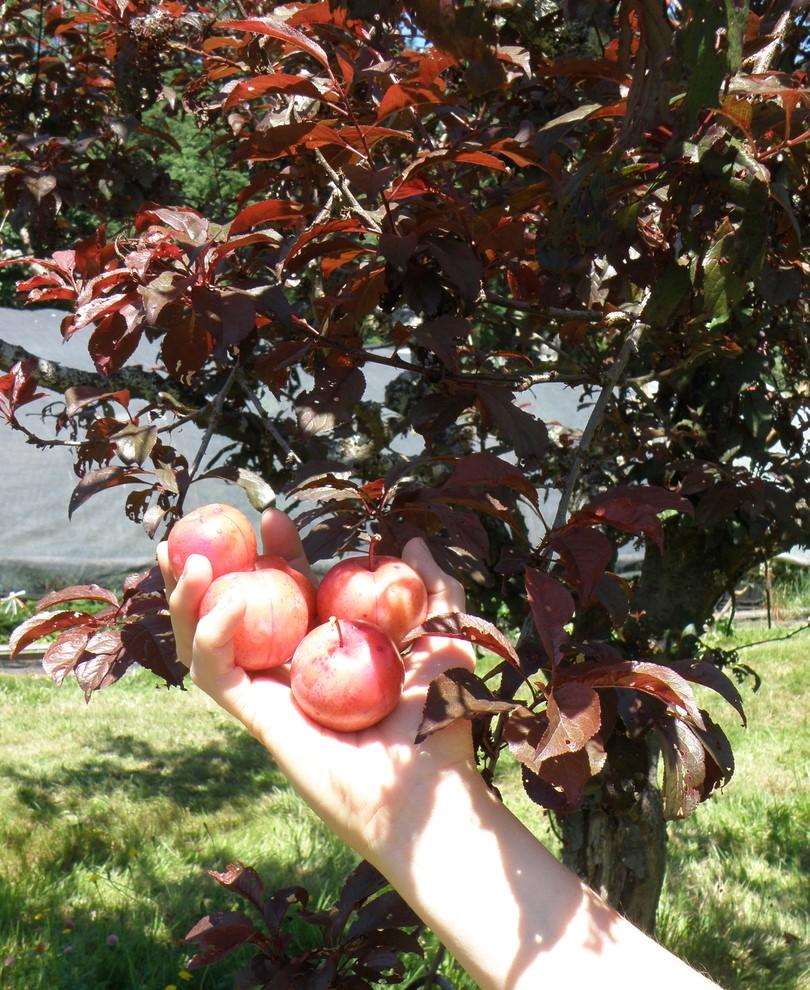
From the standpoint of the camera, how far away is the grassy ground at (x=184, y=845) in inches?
109

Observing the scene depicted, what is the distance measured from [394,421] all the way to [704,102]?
1267 millimetres

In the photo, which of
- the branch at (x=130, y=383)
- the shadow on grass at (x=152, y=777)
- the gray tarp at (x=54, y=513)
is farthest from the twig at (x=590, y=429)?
the gray tarp at (x=54, y=513)

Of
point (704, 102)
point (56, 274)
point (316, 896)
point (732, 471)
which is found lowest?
point (316, 896)

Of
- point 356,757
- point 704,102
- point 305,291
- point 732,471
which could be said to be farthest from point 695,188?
point 305,291

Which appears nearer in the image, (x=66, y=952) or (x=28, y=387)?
(x=28, y=387)

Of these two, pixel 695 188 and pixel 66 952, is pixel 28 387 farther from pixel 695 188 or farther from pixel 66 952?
pixel 66 952

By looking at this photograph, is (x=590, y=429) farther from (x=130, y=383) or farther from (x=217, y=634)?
(x=130, y=383)

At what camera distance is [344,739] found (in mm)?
1083

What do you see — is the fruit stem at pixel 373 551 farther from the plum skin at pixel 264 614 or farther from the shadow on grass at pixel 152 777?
the shadow on grass at pixel 152 777

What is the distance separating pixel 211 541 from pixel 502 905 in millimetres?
565

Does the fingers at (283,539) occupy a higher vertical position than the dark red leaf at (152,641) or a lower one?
higher

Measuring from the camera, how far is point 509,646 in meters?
0.97

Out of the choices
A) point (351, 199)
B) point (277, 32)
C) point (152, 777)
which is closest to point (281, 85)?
point (277, 32)

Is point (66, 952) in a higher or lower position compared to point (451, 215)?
lower
